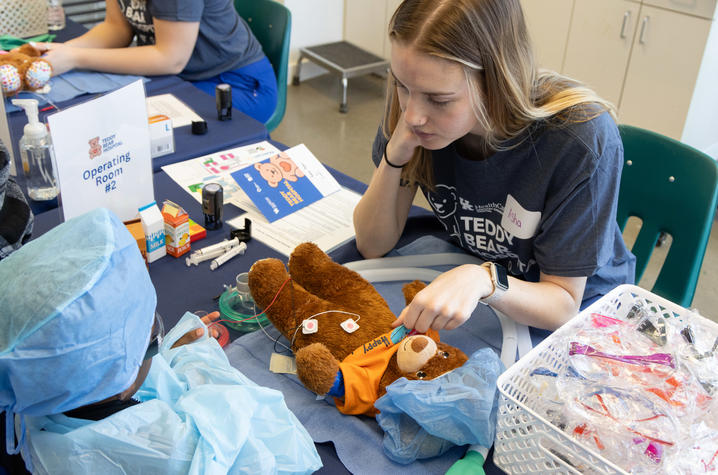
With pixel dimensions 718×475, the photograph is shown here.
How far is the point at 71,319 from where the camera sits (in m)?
0.66

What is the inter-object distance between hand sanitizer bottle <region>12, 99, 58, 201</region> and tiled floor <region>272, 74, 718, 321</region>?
1.81 metres

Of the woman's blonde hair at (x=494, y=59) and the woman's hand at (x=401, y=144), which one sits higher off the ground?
the woman's blonde hair at (x=494, y=59)

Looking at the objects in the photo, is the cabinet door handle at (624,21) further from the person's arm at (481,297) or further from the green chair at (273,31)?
the person's arm at (481,297)

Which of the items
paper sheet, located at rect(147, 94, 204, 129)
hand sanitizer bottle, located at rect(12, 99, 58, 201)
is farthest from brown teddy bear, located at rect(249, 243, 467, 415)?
paper sheet, located at rect(147, 94, 204, 129)

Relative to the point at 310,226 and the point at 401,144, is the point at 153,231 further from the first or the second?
the point at 401,144

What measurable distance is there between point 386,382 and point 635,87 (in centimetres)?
272

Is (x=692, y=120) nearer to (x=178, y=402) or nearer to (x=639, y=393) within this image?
(x=639, y=393)

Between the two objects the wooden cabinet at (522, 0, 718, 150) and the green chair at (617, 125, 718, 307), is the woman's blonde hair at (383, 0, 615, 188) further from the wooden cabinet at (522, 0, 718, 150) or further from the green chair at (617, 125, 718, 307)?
the wooden cabinet at (522, 0, 718, 150)

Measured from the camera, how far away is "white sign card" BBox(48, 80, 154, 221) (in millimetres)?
1172

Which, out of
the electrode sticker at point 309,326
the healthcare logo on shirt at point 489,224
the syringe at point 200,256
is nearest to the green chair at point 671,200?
the healthcare logo on shirt at point 489,224

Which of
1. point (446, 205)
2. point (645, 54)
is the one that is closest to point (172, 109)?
point (446, 205)

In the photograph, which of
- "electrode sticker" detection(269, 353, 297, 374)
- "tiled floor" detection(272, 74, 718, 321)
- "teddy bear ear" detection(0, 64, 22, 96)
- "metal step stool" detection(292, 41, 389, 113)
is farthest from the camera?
"metal step stool" detection(292, 41, 389, 113)

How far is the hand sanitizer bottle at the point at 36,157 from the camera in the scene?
4.65ft

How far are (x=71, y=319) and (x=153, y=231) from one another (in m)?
0.63
